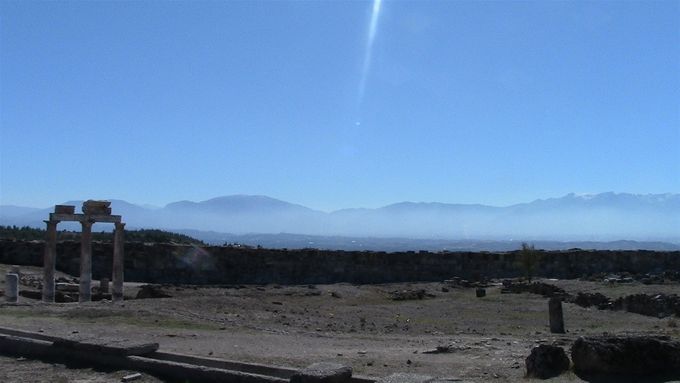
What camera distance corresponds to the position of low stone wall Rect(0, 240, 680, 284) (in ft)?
100

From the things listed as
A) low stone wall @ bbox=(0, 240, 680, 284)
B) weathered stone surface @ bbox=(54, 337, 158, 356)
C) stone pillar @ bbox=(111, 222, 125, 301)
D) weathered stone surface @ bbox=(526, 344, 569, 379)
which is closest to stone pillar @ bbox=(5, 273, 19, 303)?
stone pillar @ bbox=(111, 222, 125, 301)

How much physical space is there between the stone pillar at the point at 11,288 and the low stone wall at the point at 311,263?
1023 cm

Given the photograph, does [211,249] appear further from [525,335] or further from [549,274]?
[525,335]

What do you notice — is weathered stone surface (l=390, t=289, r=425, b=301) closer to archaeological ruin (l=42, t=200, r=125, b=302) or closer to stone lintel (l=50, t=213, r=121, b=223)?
archaeological ruin (l=42, t=200, r=125, b=302)

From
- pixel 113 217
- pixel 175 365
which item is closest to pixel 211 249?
pixel 113 217

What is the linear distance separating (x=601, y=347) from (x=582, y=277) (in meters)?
24.7

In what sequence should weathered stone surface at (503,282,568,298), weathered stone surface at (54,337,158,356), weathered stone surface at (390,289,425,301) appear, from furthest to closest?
weathered stone surface at (503,282,568,298)
weathered stone surface at (390,289,425,301)
weathered stone surface at (54,337,158,356)

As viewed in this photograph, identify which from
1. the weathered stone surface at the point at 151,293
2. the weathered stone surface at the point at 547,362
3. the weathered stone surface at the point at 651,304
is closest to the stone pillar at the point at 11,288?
the weathered stone surface at the point at 151,293

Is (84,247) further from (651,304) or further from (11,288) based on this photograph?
(651,304)

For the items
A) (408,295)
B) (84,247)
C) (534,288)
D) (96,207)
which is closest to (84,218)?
(96,207)

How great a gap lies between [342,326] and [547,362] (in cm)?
858

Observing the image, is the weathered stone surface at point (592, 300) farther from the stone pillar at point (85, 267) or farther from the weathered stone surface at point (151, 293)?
the stone pillar at point (85, 267)

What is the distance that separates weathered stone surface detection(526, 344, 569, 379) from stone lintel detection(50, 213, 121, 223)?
16157mm

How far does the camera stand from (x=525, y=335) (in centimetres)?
1460
